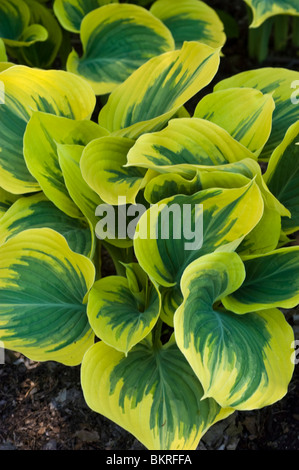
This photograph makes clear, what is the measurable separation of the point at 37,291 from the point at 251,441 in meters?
0.59

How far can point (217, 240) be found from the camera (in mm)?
1067

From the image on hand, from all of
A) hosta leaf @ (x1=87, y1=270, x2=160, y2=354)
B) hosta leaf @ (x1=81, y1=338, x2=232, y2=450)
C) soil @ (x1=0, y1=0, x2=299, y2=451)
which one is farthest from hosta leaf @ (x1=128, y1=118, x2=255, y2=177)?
soil @ (x1=0, y1=0, x2=299, y2=451)

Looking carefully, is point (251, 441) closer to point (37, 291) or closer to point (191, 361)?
point (191, 361)

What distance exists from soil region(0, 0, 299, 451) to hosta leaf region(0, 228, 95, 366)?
0.23m

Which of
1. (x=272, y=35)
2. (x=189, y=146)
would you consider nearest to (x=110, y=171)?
(x=189, y=146)

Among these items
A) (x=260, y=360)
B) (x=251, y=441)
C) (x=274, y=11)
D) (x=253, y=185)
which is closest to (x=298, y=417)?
(x=251, y=441)

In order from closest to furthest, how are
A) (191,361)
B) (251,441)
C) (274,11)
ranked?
(191,361)
(251,441)
(274,11)

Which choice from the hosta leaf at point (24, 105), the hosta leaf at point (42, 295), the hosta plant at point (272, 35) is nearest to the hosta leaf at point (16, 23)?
the hosta leaf at point (24, 105)

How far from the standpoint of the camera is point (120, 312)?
3.78ft

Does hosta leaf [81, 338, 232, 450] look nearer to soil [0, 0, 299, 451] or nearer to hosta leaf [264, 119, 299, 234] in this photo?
soil [0, 0, 299, 451]

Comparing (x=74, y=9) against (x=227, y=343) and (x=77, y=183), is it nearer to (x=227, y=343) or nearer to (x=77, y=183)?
(x=77, y=183)

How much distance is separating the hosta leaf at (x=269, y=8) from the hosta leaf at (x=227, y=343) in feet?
2.58

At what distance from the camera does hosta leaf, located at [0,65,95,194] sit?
4.08 feet

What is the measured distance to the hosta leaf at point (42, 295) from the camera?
111cm
